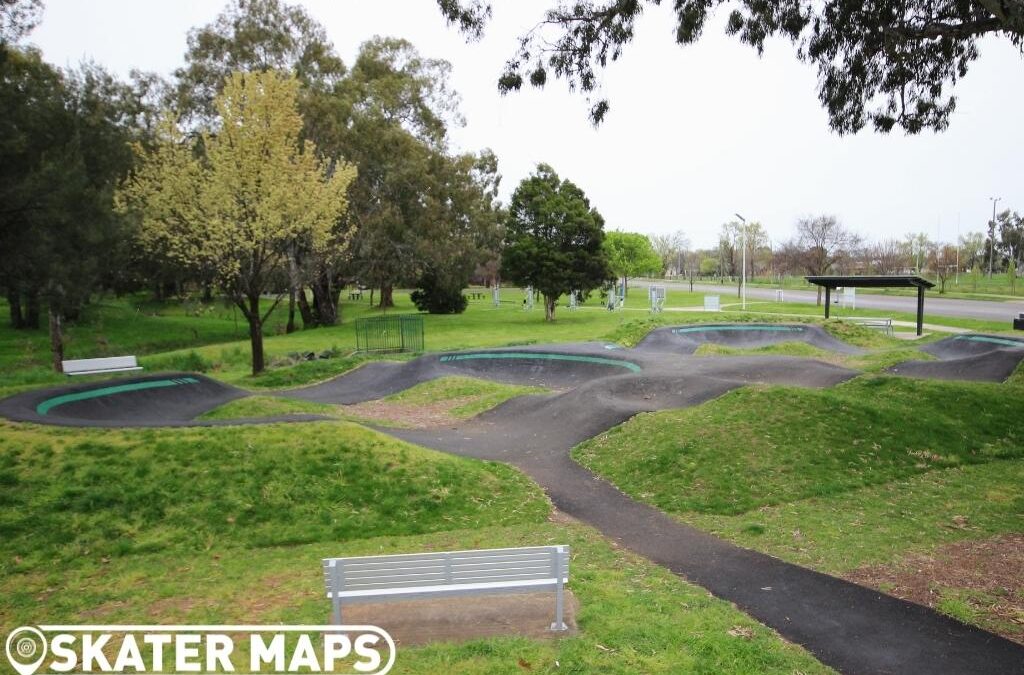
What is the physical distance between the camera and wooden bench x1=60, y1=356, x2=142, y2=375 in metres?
18.8

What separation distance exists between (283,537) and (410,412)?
9.14 m

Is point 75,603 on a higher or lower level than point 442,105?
lower

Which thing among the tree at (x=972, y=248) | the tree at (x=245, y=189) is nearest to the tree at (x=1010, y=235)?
the tree at (x=972, y=248)

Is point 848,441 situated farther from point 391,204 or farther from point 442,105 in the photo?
point 442,105

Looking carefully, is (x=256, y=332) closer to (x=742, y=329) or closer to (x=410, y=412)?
(x=410, y=412)

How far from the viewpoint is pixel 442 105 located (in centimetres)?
4050

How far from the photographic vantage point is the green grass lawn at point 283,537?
518 centimetres

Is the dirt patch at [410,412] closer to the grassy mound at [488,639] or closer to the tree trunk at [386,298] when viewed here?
the grassy mound at [488,639]

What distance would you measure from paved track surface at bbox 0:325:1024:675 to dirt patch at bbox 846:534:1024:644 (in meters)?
0.28

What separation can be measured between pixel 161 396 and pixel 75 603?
433 inches

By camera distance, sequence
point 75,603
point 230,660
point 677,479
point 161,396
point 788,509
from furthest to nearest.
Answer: point 161,396, point 677,479, point 788,509, point 75,603, point 230,660

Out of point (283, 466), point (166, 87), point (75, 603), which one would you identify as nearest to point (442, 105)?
point (166, 87)

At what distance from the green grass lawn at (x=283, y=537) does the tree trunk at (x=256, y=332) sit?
1164 cm

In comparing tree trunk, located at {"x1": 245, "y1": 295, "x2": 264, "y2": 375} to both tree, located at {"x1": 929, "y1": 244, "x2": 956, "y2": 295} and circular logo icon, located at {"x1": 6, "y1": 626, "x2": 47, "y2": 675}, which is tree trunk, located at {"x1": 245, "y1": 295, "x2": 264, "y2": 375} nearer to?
circular logo icon, located at {"x1": 6, "y1": 626, "x2": 47, "y2": 675}
